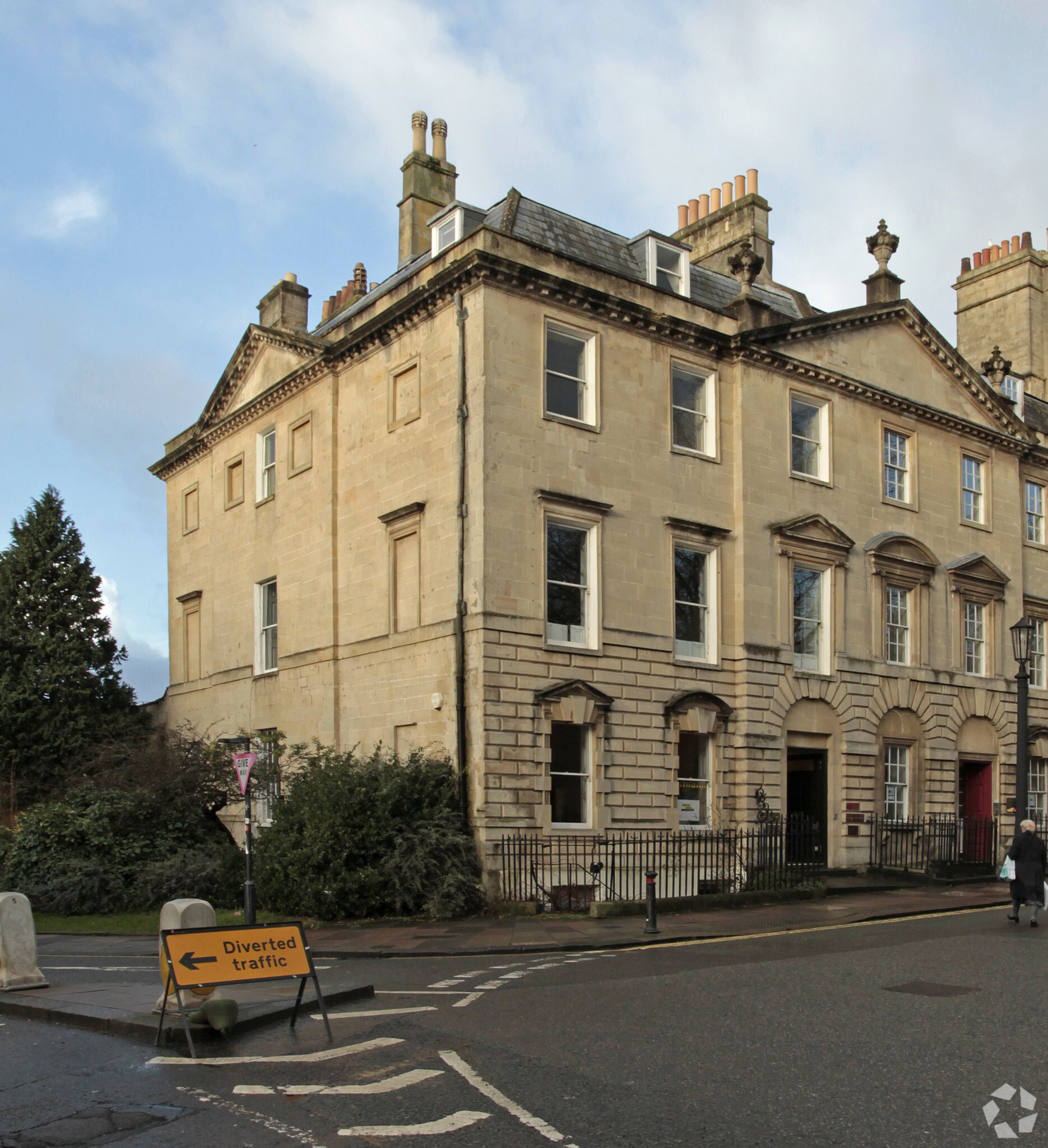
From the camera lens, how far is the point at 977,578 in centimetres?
3030

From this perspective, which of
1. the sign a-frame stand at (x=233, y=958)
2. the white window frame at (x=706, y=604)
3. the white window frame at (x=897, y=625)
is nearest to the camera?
the sign a-frame stand at (x=233, y=958)

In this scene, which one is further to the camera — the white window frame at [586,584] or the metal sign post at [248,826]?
the white window frame at [586,584]

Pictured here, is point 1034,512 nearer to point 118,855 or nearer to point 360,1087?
point 118,855

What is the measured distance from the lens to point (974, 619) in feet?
100

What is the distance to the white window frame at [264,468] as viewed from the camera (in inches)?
1145

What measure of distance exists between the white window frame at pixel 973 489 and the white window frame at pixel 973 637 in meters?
2.15

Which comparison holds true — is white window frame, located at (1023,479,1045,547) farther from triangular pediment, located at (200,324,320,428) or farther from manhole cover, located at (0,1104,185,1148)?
manhole cover, located at (0,1104,185,1148)

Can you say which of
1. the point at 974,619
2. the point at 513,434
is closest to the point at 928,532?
the point at 974,619

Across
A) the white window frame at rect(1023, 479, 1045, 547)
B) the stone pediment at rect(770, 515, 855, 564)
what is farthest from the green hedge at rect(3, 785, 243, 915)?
the white window frame at rect(1023, 479, 1045, 547)

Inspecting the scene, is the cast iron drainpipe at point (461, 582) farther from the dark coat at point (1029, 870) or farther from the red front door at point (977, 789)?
the red front door at point (977, 789)

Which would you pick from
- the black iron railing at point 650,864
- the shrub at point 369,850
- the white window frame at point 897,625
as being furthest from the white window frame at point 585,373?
the white window frame at point 897,625

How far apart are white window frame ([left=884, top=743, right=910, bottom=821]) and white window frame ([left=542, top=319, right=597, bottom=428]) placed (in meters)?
10.7

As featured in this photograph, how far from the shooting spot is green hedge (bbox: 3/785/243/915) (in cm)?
2264

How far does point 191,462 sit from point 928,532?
19.6m
